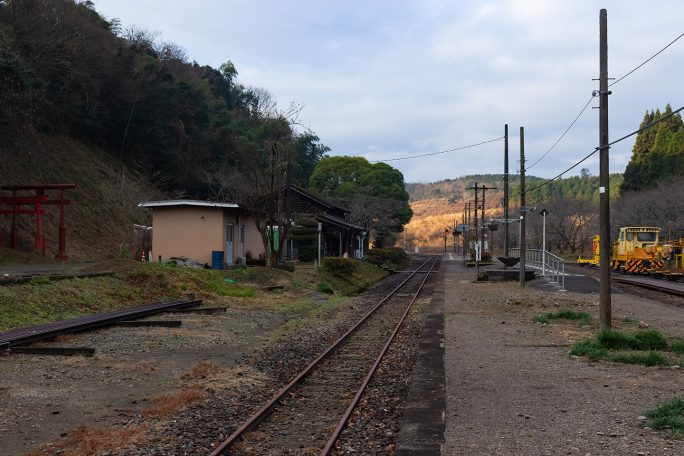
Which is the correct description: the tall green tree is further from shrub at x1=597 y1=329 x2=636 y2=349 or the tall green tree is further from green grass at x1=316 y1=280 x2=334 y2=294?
shrub at x1=597 y1=329 x2=636 y2=349

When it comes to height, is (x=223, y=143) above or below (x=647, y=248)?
above

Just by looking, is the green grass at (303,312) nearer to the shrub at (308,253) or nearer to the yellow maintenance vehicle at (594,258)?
the shrub at (308,253)

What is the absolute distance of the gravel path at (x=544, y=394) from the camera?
6.08 metres

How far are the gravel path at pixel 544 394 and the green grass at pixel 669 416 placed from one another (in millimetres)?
138

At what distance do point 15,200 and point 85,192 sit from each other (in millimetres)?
11655

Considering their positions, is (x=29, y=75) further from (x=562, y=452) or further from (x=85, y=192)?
(x=562, y=452)

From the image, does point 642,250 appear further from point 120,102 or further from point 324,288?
point 120,102

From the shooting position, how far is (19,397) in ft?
25.5

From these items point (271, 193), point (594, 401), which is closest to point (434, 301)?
point (271, 193)

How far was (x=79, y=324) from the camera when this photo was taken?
1327 centimetres

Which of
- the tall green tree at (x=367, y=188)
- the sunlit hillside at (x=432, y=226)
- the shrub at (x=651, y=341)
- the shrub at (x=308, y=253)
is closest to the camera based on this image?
the shrub at (x=651, y=341)

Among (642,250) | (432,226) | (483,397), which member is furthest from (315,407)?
(432,226)

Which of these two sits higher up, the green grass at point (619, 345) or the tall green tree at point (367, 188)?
the tall green tree at point (367, 188)

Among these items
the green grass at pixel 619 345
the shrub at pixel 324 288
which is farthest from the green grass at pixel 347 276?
the green grass at pixel 619 345
